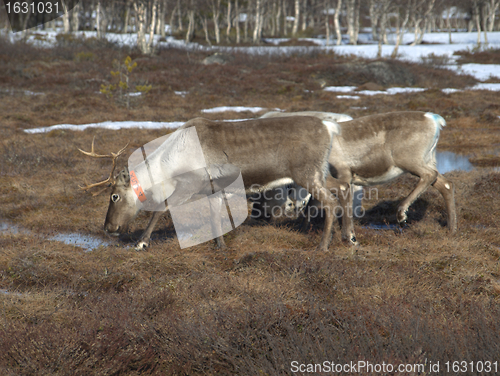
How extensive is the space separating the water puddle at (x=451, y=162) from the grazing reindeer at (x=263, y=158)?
621cm

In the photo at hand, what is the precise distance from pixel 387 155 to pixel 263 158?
2133mm

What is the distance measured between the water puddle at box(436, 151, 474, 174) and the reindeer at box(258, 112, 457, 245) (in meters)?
4.55

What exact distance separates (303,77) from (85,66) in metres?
14.7

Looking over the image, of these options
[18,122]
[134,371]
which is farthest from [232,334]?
[18,122]

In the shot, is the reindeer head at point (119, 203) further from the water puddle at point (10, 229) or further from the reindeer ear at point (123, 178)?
the water puddle at point (10, 229)

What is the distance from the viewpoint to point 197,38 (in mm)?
55094

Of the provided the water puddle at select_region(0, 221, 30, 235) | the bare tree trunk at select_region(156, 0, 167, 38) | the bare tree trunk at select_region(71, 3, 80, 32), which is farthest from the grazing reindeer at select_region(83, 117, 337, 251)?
the bare tree trunk at select_region(71, 3, 80, 32)

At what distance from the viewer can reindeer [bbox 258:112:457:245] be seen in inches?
261

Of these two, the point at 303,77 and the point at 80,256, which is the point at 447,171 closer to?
the point at 80,256

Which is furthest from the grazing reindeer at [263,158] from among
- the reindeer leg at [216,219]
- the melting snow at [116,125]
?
the melting snow at [116,125]

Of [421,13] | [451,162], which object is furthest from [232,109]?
[421,13]

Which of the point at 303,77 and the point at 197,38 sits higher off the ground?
the point at 197,38

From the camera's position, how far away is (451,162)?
12.2 m

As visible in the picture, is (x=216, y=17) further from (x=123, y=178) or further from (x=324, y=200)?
(x=324, y=200)
